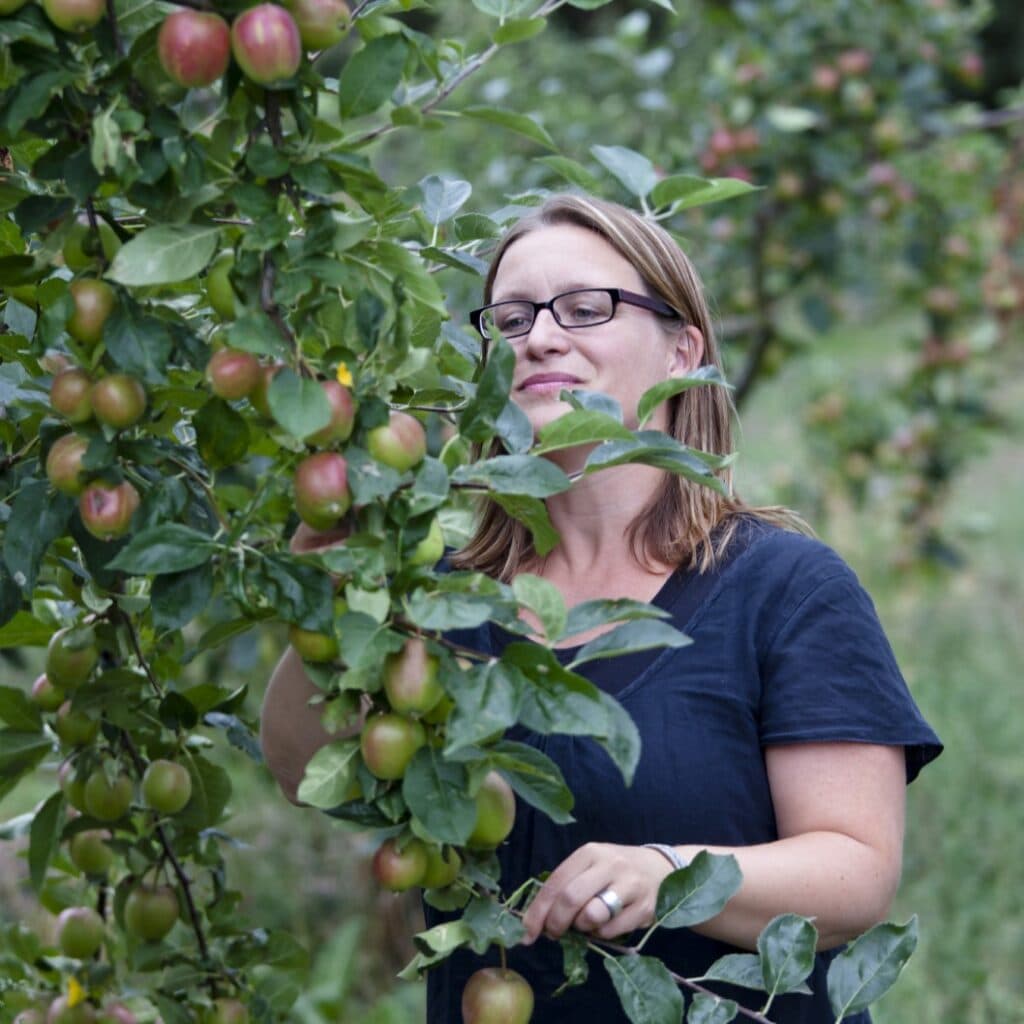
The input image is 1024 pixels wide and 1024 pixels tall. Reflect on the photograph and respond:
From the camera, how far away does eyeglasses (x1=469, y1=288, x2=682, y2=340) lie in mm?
1293

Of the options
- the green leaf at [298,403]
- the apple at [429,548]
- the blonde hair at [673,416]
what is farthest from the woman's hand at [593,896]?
the blonde hair at [673,416]

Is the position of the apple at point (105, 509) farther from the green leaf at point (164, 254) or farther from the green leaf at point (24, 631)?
the green leaf at point (24, 631)

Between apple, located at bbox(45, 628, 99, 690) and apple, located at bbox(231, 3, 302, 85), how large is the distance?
46cm

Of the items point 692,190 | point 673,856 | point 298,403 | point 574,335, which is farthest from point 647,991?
point 692,190

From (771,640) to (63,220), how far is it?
2.20 feet

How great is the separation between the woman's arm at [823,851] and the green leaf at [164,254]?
0.45m

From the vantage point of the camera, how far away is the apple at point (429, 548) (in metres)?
0.83

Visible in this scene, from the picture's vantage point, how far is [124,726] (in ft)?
3.51

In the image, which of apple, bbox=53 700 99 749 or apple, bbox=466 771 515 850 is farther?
apple, bbox=53 700 99 749

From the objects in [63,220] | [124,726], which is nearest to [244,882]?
[124,726]

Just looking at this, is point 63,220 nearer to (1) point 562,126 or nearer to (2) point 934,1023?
(2) point 934,1023

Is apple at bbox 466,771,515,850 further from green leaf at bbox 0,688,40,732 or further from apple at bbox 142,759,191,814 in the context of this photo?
green leaf at bbox 0,688,40,732

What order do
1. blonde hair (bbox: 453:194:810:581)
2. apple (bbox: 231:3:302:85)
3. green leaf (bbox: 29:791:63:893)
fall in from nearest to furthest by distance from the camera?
apple (bbox: 231:3:302:85), green leaf (bbox: 29:791:63:893), blonde hair (bbox: 453:194:810:581)

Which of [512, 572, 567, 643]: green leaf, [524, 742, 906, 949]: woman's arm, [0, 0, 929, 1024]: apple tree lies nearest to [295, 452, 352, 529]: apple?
[0, 0, 929, 1024]: apple tree
